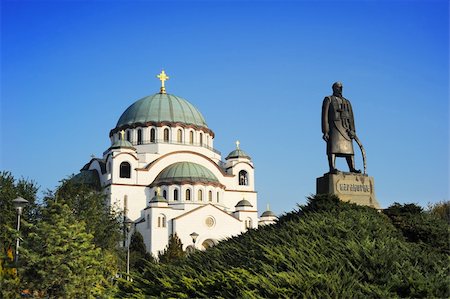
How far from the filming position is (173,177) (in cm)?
5250

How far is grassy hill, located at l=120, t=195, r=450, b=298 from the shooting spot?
340 inches

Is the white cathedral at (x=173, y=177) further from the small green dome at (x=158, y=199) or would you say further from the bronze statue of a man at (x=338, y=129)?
the bronze statue of a man at (x=338, y=129)

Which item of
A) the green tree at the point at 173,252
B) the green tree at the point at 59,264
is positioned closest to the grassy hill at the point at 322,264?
the green tree at the point at 59,264

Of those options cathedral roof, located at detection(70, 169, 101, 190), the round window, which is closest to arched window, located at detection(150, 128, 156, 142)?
cathedral roof, located at detection(70, 169, 101, 190)

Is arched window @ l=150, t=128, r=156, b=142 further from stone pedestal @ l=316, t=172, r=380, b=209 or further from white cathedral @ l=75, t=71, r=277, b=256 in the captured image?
stone pedestal @ l=316, t=172, r=380, b=209

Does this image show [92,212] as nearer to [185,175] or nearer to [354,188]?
[354,188]

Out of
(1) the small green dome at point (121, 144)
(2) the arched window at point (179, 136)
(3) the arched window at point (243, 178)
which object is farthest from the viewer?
(3) the arched window at point (243, 178)

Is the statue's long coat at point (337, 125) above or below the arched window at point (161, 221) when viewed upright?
below

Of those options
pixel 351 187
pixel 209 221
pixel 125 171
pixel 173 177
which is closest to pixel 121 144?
pixel 125 171

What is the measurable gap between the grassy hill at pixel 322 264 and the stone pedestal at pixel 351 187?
1372 millimetres

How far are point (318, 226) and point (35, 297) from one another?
9794mm

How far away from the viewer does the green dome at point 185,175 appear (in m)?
52.0

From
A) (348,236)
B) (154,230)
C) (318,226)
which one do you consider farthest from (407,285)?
(154,230)

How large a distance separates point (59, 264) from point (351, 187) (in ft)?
28.5
